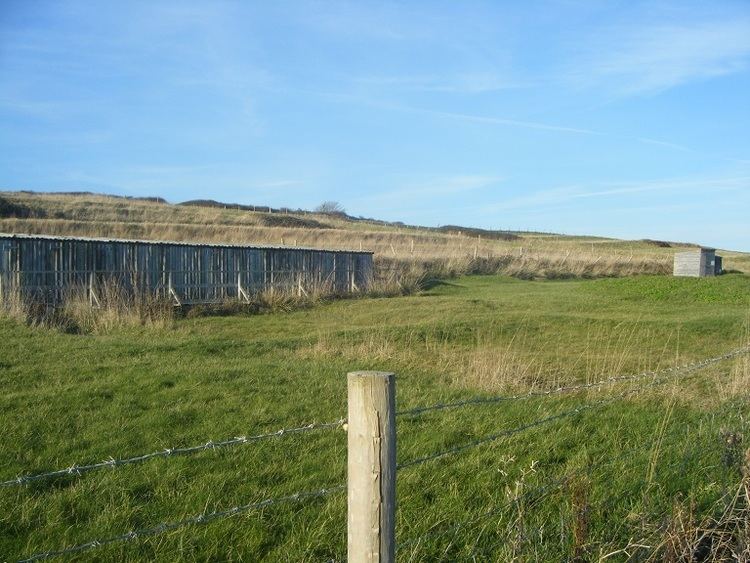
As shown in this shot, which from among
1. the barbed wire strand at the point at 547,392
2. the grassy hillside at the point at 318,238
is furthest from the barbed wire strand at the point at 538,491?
the grassy hillside at the point at 318,238

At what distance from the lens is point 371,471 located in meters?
2.60

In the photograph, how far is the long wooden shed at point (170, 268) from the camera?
2027 centimetres

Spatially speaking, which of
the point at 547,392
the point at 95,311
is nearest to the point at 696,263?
the point at 95,311

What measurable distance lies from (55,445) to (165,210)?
62016 millimetres

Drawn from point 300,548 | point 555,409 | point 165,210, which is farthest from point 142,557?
point 165,210

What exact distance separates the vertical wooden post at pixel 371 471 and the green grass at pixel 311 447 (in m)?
1.11

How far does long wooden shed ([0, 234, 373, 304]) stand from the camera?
2027 centimetres

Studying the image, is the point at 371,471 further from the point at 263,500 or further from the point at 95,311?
the point at 95,311

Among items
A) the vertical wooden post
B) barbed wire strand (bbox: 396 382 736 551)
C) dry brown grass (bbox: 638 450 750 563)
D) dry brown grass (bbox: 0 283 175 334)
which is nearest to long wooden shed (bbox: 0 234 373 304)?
dry brown grass (bbox: 0 283 175 334)

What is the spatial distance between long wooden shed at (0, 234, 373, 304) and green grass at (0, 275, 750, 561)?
674 centimetres

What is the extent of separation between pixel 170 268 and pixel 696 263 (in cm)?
2422

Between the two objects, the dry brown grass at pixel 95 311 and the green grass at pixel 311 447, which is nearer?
the green grass at pixel 311 447

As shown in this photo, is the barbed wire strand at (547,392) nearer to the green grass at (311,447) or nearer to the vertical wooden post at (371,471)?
the green grass at (311,447)

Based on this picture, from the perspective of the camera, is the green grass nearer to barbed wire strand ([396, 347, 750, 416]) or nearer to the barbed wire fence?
the barbed wire fence
